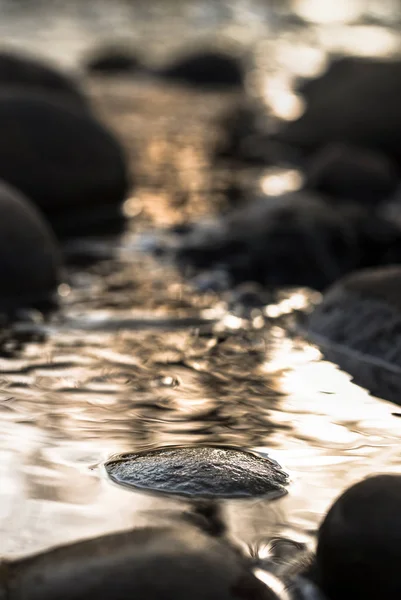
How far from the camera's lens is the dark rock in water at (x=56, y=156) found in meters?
6.52

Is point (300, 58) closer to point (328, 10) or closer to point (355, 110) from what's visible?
Answer: point (355, 110)

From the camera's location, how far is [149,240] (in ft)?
20.0

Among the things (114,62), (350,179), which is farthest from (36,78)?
(114,62)

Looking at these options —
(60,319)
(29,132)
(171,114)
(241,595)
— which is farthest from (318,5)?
(241,595)

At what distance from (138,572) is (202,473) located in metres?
0.63

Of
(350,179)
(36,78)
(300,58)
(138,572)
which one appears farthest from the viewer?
(300,58)

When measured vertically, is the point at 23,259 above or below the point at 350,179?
below

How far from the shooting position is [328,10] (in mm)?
32469

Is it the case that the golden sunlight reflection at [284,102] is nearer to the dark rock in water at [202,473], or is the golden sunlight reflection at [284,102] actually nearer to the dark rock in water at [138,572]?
the dark rock in water at [202,473]

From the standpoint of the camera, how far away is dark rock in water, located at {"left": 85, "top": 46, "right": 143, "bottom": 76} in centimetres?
1780

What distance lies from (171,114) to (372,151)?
3.17 m

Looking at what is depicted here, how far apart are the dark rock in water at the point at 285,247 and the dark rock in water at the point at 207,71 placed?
10484 millimetres

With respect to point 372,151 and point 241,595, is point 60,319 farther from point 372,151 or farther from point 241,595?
point 372,151

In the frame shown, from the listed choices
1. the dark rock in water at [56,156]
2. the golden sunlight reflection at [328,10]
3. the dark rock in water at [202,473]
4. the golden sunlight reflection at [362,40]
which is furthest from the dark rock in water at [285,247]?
the golden sunlight reflection at [328,10]
